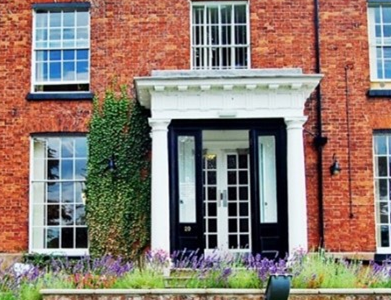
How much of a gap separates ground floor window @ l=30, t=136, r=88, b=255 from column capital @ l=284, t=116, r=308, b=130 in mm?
4700

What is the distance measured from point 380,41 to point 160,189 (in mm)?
6332

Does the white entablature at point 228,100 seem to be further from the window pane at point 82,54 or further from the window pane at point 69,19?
the window pane at point 69,19

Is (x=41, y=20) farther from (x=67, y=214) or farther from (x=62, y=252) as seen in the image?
(x=62, y=252)

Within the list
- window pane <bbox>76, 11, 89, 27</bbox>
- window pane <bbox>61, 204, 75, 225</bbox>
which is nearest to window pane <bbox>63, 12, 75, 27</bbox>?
window pane <bbox>76, 11, 89, 27</bbox>

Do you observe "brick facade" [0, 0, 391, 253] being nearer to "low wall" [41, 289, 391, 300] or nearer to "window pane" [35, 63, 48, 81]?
"window pane" [35, 63, 48, 81]

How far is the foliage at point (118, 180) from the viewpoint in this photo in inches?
556

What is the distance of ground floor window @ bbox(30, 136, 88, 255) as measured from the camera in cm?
1444

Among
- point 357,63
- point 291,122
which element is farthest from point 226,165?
point 357,63

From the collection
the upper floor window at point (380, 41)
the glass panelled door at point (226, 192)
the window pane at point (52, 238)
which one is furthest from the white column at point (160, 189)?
the upper floor window at point (380, 41)

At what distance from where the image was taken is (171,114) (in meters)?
13.2

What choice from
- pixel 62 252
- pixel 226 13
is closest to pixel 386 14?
pixel 226 13

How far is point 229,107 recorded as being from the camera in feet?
43.3

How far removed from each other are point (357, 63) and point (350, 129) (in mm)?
1569

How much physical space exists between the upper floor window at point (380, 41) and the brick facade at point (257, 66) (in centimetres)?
24
